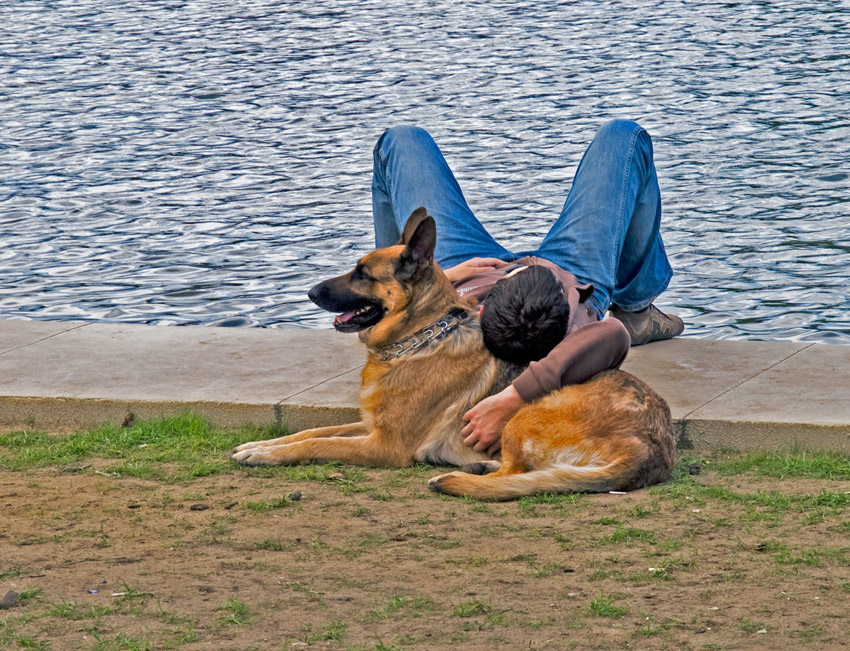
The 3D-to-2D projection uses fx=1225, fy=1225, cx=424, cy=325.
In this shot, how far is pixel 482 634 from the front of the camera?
3.73m

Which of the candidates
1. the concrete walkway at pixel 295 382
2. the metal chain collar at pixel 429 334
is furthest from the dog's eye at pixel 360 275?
the concrete walkway at pixel 295 382

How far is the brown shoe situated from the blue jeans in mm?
56

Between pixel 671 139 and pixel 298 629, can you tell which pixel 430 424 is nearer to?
pixel 298 629

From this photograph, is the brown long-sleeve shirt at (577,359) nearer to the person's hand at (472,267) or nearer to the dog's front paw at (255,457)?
the person's hand at (472,267)

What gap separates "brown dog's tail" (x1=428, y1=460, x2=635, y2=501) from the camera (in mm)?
4988

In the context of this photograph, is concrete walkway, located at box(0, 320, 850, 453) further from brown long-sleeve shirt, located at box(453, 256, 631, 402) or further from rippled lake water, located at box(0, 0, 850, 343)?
rippled lake water, located at box(0, 0, 850, 343)

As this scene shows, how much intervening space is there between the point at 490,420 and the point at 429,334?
52cm

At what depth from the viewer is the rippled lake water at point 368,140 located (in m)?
9.50

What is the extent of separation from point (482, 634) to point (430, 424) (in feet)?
6.22

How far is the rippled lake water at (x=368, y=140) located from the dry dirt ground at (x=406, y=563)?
11.0 ft

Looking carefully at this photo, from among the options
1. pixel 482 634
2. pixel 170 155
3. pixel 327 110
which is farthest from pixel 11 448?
pixel 327 110

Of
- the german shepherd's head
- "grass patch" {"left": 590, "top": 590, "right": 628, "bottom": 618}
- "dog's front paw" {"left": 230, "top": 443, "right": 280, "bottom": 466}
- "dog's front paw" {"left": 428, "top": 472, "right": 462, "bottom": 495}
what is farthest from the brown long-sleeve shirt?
"grass patch" {"left": 590, "top": 590, "right": 628, "bottom": 618}

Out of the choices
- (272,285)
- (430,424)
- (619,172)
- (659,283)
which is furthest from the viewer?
(272,285)

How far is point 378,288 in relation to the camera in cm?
560
